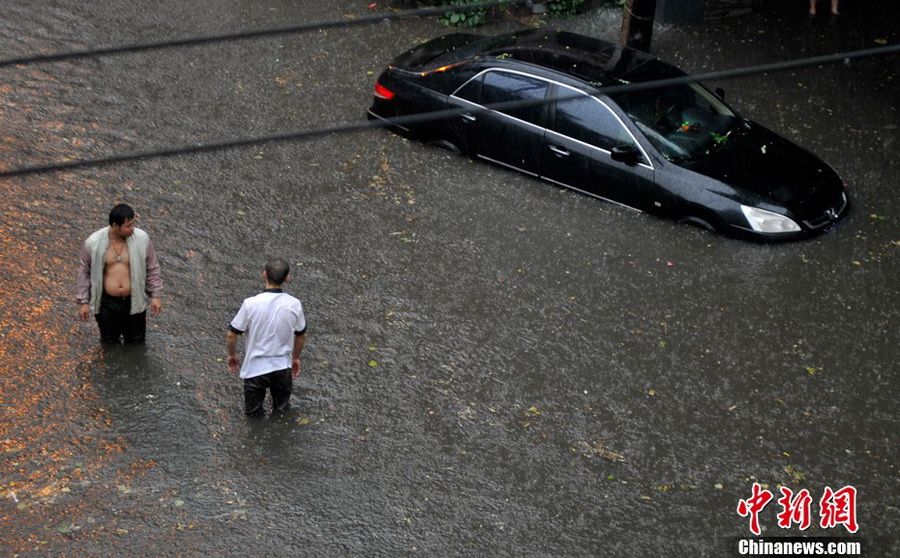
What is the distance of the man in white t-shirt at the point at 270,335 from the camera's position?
8.16 metres

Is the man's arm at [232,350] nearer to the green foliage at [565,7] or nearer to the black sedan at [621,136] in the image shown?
the black sedan at [621,136]

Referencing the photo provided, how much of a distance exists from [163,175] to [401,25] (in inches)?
192

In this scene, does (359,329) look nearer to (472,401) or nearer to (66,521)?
(472,401)

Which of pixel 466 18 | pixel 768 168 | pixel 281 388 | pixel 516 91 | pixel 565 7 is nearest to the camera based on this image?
pixel 281 388

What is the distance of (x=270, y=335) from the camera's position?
8.22 metres

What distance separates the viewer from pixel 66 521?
7.72m

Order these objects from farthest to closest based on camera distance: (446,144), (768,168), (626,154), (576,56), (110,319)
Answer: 1. (446,144)
2. (576,56)
3. (768,168)
4. (626,154)
5. (110,319)

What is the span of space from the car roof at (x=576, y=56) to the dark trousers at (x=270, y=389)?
499cm

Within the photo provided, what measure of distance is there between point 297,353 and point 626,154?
4435 millimetres

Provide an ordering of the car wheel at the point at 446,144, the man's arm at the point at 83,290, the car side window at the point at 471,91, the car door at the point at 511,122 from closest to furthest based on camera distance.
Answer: the man's arm at the point at 83,290, the car door at the point at 511,122, the car side window at the point at 471,91, the car wheel at the point at 446,144

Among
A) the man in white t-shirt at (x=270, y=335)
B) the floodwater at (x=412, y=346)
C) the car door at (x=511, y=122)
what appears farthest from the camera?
the car door at (x=511, y=122)

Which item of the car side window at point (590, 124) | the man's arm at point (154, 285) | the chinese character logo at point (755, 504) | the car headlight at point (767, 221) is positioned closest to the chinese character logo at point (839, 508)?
the chinese character logo at point (755, 504)

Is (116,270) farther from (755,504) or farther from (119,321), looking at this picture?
(755,504)

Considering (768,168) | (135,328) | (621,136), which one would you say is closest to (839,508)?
(768,168)
